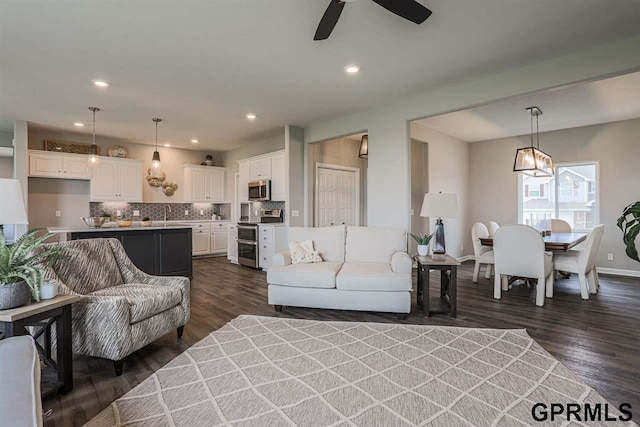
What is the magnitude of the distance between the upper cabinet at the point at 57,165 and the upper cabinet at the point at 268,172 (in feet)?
10.0

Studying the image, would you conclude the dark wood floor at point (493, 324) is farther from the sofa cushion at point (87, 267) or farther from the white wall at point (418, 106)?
the white wall at point (418, 106)

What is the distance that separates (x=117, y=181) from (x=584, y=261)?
8151 millimetres

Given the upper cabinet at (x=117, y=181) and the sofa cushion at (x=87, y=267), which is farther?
the upper cabinet at (x=117, y=181)

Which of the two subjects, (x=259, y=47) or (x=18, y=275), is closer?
(x=18, y=275)

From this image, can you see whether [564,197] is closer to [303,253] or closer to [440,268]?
[440,268]

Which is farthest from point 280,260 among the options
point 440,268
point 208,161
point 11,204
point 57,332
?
point 208,161

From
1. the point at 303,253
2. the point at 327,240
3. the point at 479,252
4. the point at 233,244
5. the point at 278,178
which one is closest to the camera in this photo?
the point at 303,253

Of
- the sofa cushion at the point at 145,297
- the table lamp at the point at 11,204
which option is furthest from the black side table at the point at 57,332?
the table lamp at the point at 11,204

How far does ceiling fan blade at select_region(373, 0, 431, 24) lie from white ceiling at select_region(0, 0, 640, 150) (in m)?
0.31

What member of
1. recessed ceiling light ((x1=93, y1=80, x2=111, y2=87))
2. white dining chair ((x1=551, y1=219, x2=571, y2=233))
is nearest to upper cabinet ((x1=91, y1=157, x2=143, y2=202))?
recessed ceiling light ((x1=93, y1=80, x2=111, y2=87))

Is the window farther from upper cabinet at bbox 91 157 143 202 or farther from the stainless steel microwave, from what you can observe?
upper cabinet at bbox 91 157 143 202

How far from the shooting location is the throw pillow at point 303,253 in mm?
4023

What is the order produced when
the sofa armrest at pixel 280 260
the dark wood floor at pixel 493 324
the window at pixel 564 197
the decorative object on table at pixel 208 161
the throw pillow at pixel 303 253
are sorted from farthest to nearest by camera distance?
the decorative object on table at pixel 208 161, the window at pixel 564 197, the throw pillow at pixel 303 253, the sofa armrest at pixel 280 260, the dark wood floor at pixel 493 324

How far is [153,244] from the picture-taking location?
5250 mm
